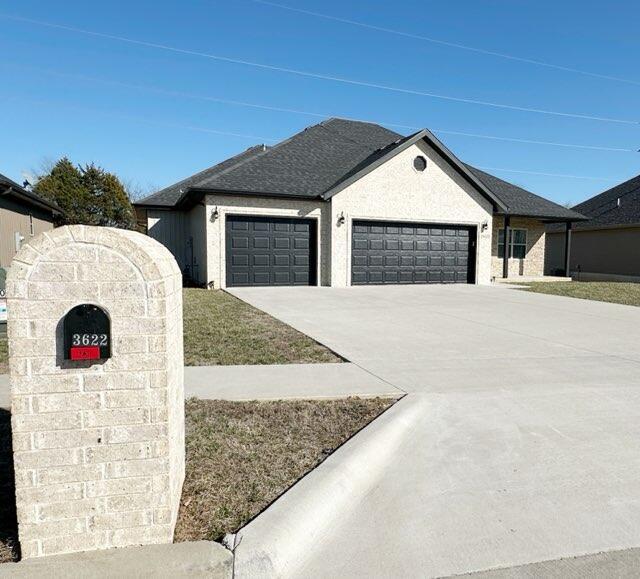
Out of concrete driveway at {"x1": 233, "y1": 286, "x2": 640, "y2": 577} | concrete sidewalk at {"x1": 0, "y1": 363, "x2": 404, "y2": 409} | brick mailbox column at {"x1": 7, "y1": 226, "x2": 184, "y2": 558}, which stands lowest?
concrete driveway at {"x1": 233, "y1": 286, "x2": 640, "y2": 577}

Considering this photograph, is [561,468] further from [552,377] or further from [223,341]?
[223,341]

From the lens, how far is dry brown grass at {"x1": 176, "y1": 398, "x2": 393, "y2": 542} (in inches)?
113

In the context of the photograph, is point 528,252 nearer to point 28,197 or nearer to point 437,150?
point 437,150

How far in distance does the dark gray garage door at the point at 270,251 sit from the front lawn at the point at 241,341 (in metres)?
6.14

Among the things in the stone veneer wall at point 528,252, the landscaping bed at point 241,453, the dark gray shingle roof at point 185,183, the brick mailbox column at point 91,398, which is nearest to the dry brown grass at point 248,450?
the landscaping bed at point 241,453

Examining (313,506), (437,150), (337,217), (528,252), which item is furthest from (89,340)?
(528,252)

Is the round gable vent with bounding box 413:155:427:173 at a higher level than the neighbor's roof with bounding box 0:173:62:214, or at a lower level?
higher

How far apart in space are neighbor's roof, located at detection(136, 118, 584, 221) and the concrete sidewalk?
1196cm

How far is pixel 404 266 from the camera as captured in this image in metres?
19.7

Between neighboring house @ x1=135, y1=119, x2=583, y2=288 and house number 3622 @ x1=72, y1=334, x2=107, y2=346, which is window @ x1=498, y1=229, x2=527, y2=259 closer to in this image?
neighboring house @ x1=135, y1=119, x2=583, y2=288

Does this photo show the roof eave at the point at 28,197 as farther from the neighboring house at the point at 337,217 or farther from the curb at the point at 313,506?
the curb at the point at 313,506

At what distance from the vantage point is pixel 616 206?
94.4 ft

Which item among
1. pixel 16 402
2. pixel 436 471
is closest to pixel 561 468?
pixel 436 471

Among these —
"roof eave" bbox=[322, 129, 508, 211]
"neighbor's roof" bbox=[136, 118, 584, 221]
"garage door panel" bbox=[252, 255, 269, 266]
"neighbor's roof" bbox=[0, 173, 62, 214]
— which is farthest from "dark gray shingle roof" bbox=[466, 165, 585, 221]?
"neighbor's roof" bbox=[0, 173, 62, 214]
